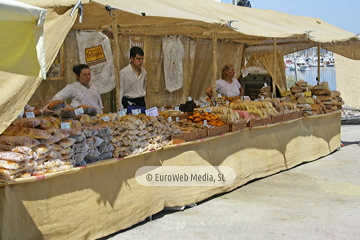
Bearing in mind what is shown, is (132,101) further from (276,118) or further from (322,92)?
(322,92)

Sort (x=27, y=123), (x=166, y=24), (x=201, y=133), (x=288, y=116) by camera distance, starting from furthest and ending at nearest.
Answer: (x=288, y=116), (x=166, y=24), (x=201, y=133), (x=27, y=123)

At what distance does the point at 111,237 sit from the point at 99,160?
0.78 m

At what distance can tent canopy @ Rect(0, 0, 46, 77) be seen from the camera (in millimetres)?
3021

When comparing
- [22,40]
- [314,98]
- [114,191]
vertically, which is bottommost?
[114,191]

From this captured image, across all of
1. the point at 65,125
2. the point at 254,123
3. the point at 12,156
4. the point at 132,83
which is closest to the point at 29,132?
the point at 12,156

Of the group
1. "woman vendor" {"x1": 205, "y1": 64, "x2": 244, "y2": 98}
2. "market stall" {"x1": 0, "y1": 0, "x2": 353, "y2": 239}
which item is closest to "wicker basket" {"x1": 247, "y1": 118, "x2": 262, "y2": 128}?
"market stall" {"x1": 0, "y1": 0, "x2": 353, "y2": 239}

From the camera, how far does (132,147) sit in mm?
4668

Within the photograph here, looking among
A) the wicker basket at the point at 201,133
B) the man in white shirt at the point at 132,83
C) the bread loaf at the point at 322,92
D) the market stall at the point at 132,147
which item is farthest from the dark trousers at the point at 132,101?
the bread loaf at the point at 322,92

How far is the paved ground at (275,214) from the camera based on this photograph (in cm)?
457

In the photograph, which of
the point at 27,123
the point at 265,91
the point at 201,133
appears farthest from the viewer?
the point at 265,91

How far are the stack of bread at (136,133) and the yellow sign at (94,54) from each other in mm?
2630

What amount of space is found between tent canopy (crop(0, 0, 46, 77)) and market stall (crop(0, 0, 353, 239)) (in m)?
0.16

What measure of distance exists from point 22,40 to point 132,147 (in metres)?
1.86

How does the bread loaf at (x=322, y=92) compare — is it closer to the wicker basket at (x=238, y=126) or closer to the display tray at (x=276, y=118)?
the display tray at (x=276, y=118)
